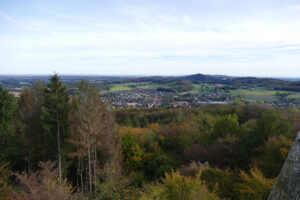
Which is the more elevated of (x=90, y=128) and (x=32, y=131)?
(x=90, y=128)

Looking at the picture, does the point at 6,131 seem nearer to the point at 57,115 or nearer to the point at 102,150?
the point at 57,115

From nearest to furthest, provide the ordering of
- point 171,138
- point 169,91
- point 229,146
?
point 229,146
point 171,138
point 169,91

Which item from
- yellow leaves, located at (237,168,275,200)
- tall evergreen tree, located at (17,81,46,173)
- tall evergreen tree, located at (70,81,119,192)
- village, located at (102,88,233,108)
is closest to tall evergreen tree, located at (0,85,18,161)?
tall evergreen tree, located at (17,81,46,173)

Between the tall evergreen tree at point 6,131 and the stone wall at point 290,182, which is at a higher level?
the stone wall at point 290,182

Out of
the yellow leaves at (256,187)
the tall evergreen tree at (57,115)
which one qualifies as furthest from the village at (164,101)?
the yellow leaves at (256,187)

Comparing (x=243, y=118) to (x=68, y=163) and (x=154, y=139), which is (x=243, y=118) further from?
(x=68, y=163)

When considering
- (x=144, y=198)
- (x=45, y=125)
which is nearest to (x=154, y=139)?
(x=45, y=125)

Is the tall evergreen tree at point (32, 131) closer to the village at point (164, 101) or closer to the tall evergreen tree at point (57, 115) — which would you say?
the tall evergreen tree at point (57, 115)

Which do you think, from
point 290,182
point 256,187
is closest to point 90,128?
point 256,187
